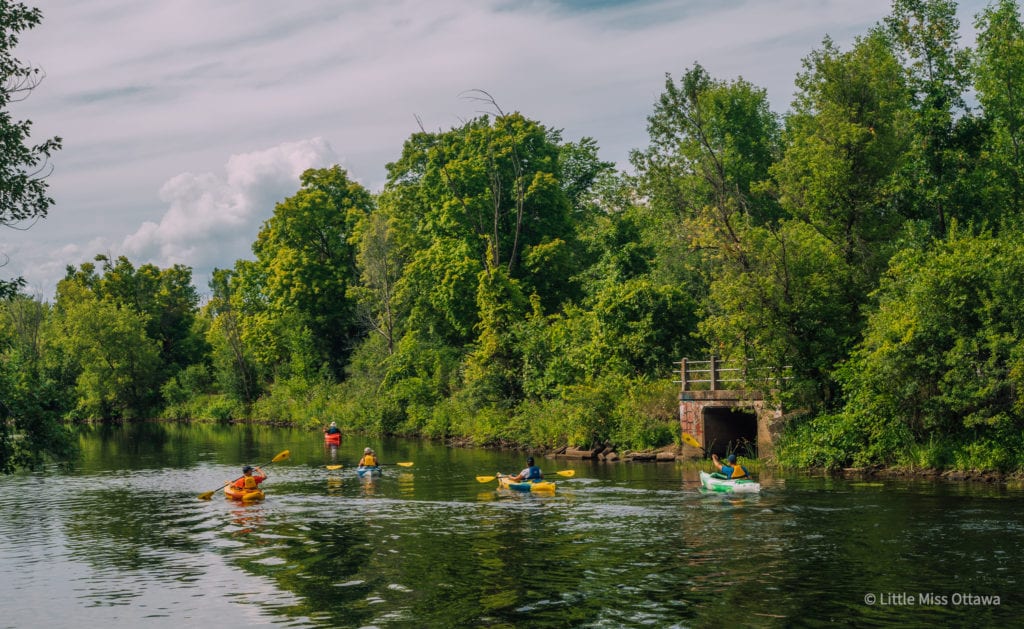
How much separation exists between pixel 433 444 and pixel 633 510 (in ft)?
99.7

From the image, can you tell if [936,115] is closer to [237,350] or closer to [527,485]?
[527,485]

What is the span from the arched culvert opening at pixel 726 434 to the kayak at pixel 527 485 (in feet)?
36.1

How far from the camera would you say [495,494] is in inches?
1271

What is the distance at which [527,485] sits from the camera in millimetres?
32031

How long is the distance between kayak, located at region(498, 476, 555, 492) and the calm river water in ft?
1.67

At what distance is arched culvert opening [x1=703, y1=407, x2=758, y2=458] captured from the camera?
4097 centimetres

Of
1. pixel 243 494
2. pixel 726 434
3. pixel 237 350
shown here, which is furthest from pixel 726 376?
pixel 237 350

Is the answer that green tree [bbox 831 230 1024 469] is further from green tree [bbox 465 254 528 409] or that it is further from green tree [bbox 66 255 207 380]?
green tree [bbox 66 255 207 380]

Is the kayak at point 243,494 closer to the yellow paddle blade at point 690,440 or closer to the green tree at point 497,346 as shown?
the yellow paddle blade at point 690,440

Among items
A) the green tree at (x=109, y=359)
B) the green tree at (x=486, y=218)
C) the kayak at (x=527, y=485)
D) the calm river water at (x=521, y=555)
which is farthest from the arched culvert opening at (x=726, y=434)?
the green tree at (x=109, y=359)

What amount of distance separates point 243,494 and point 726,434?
1988cm

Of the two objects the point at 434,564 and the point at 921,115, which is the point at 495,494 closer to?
the point at 434,564

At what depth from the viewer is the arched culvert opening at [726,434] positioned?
4097cm

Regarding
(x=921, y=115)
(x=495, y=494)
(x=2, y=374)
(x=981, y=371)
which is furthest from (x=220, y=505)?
(x=921, y=115)
